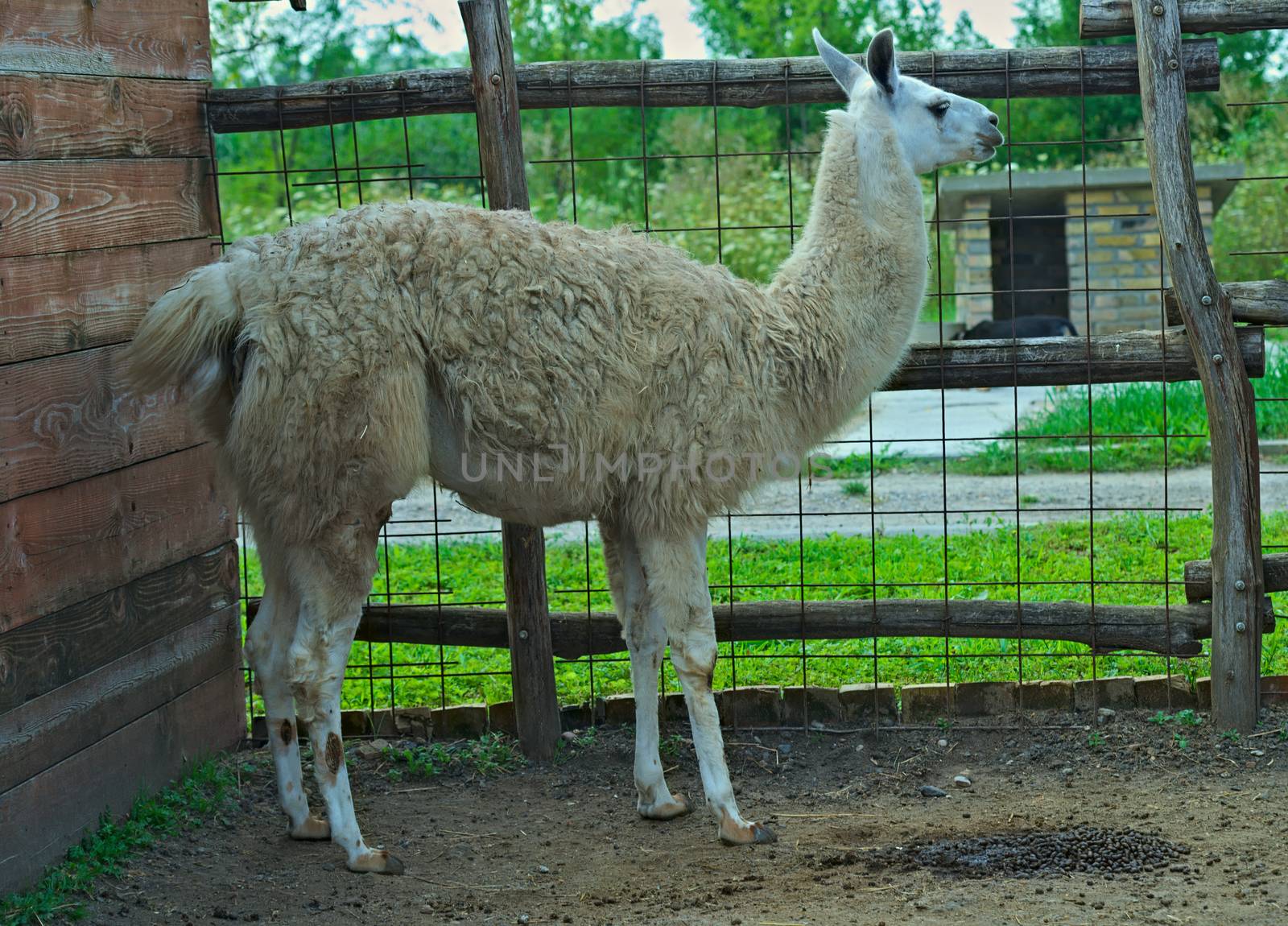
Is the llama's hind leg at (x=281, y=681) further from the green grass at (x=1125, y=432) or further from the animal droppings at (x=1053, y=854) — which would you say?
the green grass at (x=1125, y=432)

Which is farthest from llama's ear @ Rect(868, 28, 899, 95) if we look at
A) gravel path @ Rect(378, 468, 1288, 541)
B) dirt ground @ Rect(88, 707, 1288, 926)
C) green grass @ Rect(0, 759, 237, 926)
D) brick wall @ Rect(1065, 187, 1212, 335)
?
brick wall @ Rect(1065, 187, 1212, 335)

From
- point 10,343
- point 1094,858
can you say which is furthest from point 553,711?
→ point 10,343

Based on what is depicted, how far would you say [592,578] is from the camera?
23.4ft

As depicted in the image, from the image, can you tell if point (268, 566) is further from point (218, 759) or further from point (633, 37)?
point (633, 37)

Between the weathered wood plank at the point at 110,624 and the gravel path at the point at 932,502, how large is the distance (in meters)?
3.19

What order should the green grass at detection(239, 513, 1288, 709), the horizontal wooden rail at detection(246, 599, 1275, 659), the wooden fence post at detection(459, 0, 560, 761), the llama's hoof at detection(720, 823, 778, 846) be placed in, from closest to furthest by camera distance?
the llama's hoof at detection(720, 823, 778, 846) → the wooden fence post at detection(459, 0, 560, 761) → the horizontal wooden rail at detection(246, 599, 1275, 659) → the green grass at detection(239, 513, 1288, 709)

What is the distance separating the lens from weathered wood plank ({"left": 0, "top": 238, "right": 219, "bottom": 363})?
3635 mm

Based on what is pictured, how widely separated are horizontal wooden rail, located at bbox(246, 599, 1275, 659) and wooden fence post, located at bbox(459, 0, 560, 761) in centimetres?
18

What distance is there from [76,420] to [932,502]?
6208 millimetres

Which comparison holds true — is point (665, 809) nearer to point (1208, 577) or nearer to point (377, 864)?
point (377, 864)

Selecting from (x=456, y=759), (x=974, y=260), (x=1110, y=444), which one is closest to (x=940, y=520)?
(x=1110, y=444)

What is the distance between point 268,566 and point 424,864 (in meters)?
1.11

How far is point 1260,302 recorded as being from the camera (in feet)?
15.6

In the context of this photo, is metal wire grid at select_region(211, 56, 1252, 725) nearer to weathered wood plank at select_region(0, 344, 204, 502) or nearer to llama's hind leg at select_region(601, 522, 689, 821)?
llama's hind leg at select_region(601, 522, 689, 821)
